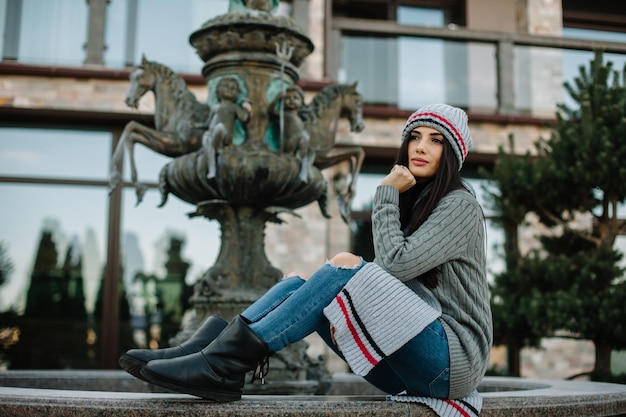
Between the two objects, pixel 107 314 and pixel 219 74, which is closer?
pixel 219 74

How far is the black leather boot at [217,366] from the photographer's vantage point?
110 inches

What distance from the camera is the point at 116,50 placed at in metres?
11.8

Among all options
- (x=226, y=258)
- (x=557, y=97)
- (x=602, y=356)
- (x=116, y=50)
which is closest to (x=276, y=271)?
(x=226, y=258)

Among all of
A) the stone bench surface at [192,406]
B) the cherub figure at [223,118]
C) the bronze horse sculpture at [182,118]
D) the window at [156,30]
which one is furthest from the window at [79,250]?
the stone bench surface at [192,406]

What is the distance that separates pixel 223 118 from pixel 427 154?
2354 millimetres

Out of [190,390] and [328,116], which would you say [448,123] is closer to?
[190,390]

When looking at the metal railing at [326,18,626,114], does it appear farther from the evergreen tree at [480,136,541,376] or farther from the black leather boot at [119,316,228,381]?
the black leather boot at [119,316,228,381]

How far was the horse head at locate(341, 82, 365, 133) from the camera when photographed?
5.76m

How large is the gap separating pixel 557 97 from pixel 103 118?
21.3 feet

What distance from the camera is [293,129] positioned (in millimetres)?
5414

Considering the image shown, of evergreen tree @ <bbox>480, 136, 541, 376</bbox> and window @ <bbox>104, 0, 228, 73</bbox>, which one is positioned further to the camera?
window @ <bbox>104, 0, 228, 73</bbox>

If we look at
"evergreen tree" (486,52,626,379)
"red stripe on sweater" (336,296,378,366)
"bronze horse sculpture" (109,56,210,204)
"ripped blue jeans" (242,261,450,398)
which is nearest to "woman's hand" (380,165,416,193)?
"ripped blue jeans" (242,261,450,398)

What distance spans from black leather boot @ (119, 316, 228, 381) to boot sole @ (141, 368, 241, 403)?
0.23ft

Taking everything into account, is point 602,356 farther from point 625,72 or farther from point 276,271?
point 276,271
